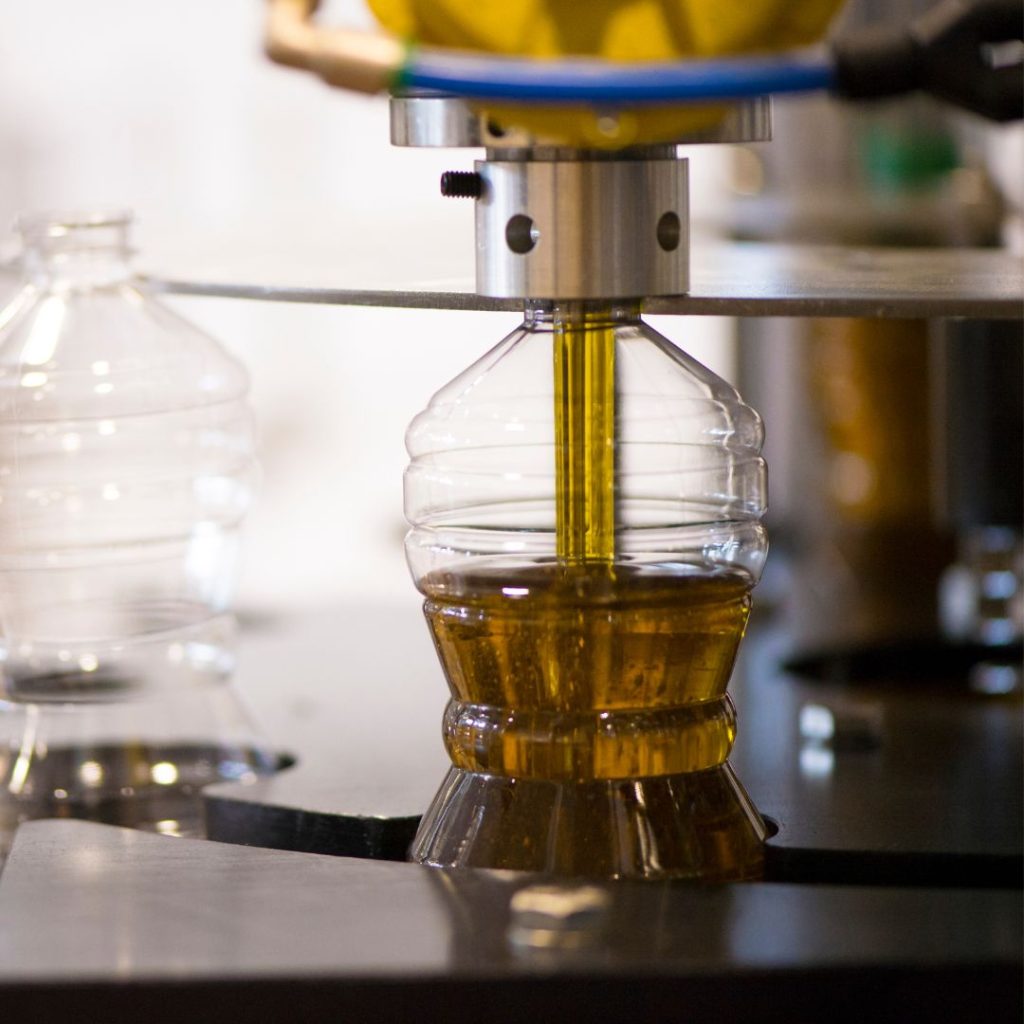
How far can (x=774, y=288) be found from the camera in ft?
1.64

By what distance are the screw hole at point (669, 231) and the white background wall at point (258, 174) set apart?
74.6 inches

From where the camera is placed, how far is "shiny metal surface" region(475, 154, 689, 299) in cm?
44

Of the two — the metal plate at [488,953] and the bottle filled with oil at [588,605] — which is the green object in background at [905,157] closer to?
the bottle filled with oil at [588,605]

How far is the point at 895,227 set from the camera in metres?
1.20

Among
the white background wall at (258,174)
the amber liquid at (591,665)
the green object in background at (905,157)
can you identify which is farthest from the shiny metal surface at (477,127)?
the white background wall at (258,174)

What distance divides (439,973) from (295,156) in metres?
2.28

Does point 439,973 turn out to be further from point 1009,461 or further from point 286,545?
point 286,545

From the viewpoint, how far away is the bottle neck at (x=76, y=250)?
645 millimetres

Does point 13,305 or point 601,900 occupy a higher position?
point 13,305

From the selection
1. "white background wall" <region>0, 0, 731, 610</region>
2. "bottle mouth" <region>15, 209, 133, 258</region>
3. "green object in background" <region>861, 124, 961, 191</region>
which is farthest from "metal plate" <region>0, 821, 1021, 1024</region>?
"white background wall" <region>0, 0, 731, 610</region>

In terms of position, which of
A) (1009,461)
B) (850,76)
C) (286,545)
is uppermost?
(850,76)

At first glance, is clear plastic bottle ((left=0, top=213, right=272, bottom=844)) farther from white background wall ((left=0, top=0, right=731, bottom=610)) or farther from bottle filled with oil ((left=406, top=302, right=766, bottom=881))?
white background wall ((left=0, top=0, right=731, bottom=610))

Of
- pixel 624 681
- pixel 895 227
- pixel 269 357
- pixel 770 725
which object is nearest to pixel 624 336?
pixel 624 681

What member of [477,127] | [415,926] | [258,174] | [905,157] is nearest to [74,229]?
[477,127]
